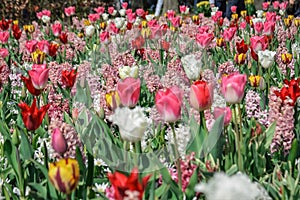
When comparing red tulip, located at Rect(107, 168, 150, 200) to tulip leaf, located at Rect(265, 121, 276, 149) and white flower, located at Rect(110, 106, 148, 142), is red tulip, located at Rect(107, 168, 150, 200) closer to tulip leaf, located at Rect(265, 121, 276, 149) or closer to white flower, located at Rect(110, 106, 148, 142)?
white flower, located at Rect(110, 106, 148, 142)

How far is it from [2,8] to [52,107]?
8539 millimetres

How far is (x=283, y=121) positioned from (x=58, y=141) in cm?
73

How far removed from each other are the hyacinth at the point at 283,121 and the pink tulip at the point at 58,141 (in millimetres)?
705

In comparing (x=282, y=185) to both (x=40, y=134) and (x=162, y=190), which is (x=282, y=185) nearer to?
(x=162, y=190)

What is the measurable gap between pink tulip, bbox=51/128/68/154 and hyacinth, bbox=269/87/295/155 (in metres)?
0.70

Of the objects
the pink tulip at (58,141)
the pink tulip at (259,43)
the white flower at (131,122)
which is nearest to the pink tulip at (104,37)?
the pink tulip at (259,43)

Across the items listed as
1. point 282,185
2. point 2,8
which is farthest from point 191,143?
point 2,8

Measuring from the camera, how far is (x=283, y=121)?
1.97 metres

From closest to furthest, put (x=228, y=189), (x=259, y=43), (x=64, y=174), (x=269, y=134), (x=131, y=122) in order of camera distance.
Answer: (x=228, y=189)
(x=64, y=174)
(x=131, y=122)
(x=269, y=134)
(x=259, y=43)

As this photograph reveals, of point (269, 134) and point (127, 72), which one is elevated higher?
point (127, 72)

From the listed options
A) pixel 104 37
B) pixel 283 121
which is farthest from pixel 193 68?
pixel 104 37

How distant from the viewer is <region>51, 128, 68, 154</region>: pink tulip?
176 cm

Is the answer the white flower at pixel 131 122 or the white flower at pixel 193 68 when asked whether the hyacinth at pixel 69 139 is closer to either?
the white flower at pixel 131 122

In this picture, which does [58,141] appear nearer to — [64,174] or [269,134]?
[64,174]
